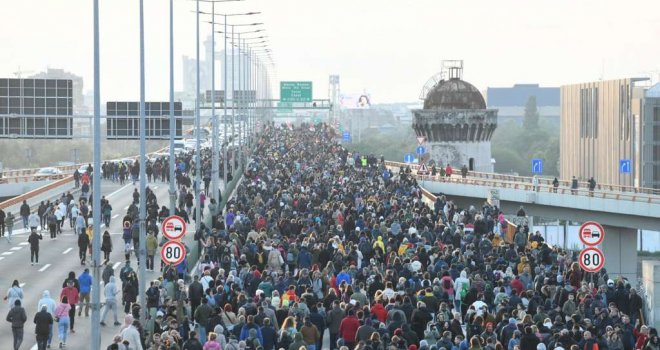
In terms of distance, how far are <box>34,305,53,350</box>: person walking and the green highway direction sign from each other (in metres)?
130

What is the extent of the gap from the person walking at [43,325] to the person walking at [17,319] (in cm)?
29

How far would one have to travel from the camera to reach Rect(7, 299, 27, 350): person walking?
26.2 m

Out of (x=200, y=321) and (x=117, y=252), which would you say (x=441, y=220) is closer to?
(x=117, y=252)

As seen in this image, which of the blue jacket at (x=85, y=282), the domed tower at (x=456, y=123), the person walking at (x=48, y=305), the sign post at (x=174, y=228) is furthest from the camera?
the domed tower at (x=456, y=123)

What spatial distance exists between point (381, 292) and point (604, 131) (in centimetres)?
12550

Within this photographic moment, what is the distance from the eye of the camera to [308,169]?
67.1 meters

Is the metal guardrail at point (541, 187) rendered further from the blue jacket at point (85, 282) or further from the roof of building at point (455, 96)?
the blue jacket at point (85, 282)

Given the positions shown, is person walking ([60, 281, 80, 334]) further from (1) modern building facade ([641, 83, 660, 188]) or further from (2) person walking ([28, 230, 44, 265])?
(1) modern building facade ([641, 83, 660, 188])

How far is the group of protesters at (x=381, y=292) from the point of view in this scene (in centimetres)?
2228

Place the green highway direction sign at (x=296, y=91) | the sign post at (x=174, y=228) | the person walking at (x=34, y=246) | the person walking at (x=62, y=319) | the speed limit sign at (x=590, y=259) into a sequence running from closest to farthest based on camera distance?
the person walking at (x=62, y=319) < the speed limit sign at (x=590, y=259) < the sign post at (x=174, y=228) < the person walking at (x=34, y=246) < the green highway direction sign at (x=296, y=91)

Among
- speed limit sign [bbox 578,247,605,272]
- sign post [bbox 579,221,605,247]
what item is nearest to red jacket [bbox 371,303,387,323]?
speed limit sign [bbox 578,247,605,272]

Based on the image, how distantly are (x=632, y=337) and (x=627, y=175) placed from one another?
368 feet

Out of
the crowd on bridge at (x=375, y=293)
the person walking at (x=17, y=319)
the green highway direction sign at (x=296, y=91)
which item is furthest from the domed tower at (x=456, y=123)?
the person walking at (x=17, y=319)

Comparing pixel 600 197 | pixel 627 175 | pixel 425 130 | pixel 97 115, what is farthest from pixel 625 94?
pixel 97 115
